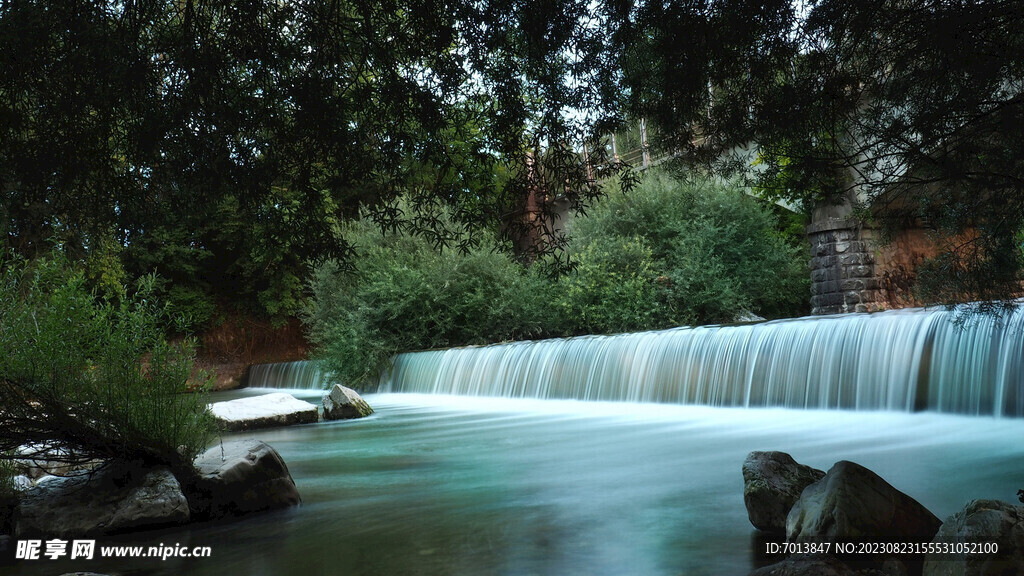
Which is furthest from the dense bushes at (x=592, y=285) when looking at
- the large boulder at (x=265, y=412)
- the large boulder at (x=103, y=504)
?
the large boulder at (x=103, y=504)

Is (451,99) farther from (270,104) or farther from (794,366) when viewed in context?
(794,366)

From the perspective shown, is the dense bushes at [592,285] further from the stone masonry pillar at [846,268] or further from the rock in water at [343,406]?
the rock in water at [343,406]

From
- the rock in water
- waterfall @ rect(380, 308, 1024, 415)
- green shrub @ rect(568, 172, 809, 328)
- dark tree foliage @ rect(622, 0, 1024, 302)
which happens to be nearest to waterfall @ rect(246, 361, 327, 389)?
waterfall @ rect(380, 308, 1024, 415)

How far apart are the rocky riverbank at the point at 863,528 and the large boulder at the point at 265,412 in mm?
7288

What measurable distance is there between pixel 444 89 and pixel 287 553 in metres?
2.69

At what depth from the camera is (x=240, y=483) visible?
496 cm

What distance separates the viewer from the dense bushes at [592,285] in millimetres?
17062

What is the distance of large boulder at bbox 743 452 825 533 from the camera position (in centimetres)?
396

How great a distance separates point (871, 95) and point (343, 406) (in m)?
8.53

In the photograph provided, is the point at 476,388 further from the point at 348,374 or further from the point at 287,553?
the point at 287,553

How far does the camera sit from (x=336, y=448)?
819 centimetres

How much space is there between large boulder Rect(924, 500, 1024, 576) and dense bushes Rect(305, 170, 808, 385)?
13.8 metres

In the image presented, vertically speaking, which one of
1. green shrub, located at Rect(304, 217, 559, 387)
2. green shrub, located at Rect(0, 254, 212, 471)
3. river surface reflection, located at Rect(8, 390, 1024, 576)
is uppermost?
green shrub, located at Rect(304, 217, 559, 387)

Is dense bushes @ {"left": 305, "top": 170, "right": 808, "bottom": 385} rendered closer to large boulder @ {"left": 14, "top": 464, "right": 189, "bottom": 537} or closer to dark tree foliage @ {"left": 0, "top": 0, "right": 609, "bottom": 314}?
dark tree foliage @ {"left": 0, "top": 0, "right": 609, "bottom": 314}
